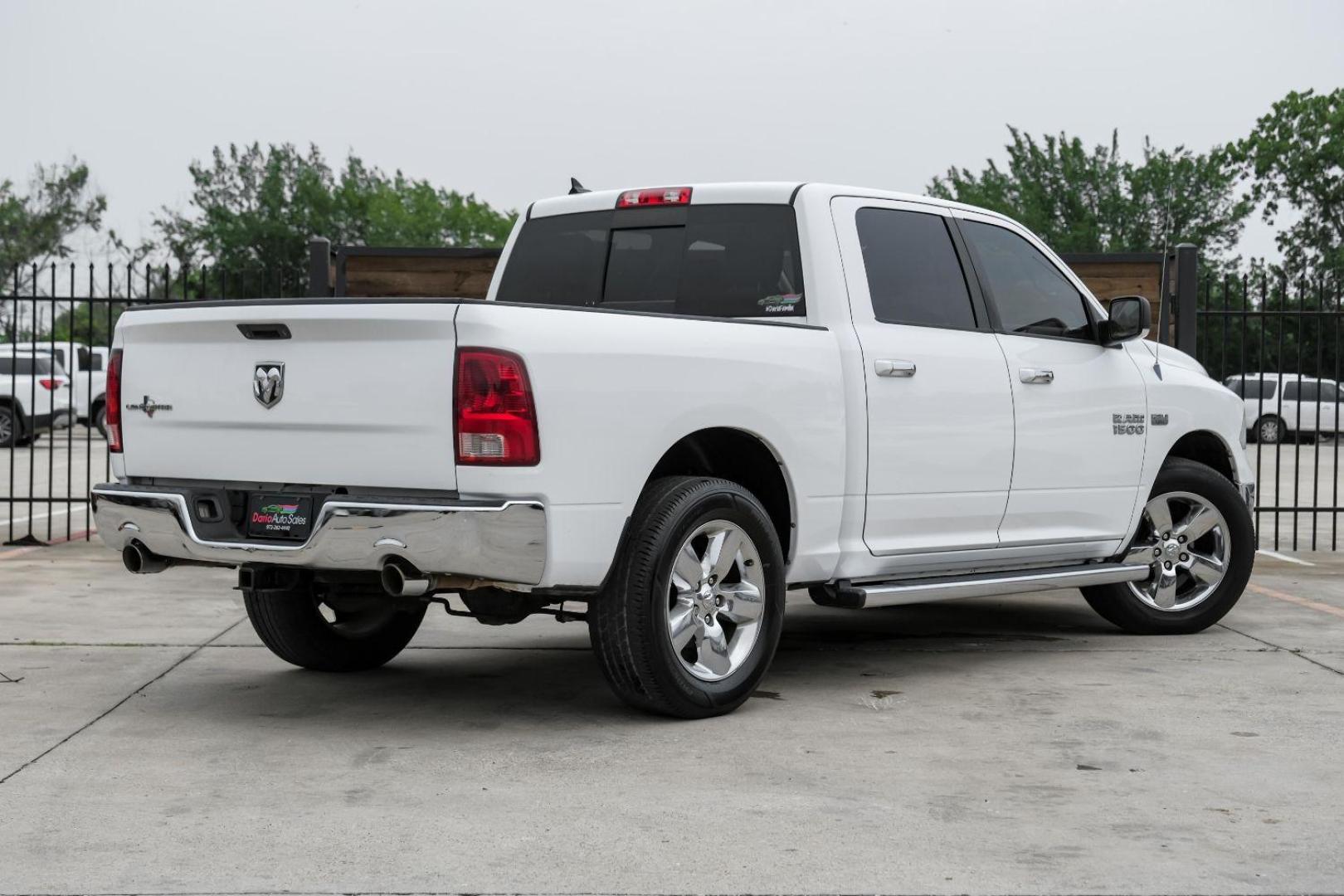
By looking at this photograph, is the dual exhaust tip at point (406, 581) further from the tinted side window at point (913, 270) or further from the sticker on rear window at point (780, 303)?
the tinted side window at point (913, 270)

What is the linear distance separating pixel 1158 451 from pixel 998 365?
4.49ft

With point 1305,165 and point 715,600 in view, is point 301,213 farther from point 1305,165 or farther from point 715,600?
point 715,600

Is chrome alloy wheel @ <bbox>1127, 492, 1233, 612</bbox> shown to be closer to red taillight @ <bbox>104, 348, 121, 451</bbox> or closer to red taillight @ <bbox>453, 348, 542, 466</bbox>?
red taillight @ <bbox>453, 348, 542, 466</bbox>

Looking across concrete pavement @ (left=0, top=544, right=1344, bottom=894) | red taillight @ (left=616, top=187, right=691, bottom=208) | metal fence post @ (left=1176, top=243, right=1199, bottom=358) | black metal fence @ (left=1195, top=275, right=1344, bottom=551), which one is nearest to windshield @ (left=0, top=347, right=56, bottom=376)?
black metal fence @ (left=1195, top=275, right=1344, bottom=551)

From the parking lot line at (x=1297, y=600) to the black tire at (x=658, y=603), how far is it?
4759mm

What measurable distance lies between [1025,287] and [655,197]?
1811 mm

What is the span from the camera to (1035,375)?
7.45 metres

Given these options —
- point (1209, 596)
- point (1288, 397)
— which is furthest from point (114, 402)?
point (1288, 397)

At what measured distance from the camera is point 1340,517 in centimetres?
1833

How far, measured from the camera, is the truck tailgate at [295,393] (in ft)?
17.9

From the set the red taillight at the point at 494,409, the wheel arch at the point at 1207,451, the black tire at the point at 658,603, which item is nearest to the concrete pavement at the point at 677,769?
the black tire at the point at 658,603


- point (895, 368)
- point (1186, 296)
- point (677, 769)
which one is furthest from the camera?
point (1186, 296)

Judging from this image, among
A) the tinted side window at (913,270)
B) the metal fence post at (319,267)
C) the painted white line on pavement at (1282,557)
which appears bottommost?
the painted white line on pavement at (1282,557)

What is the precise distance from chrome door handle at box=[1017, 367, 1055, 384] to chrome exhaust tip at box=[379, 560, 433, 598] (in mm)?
3100
